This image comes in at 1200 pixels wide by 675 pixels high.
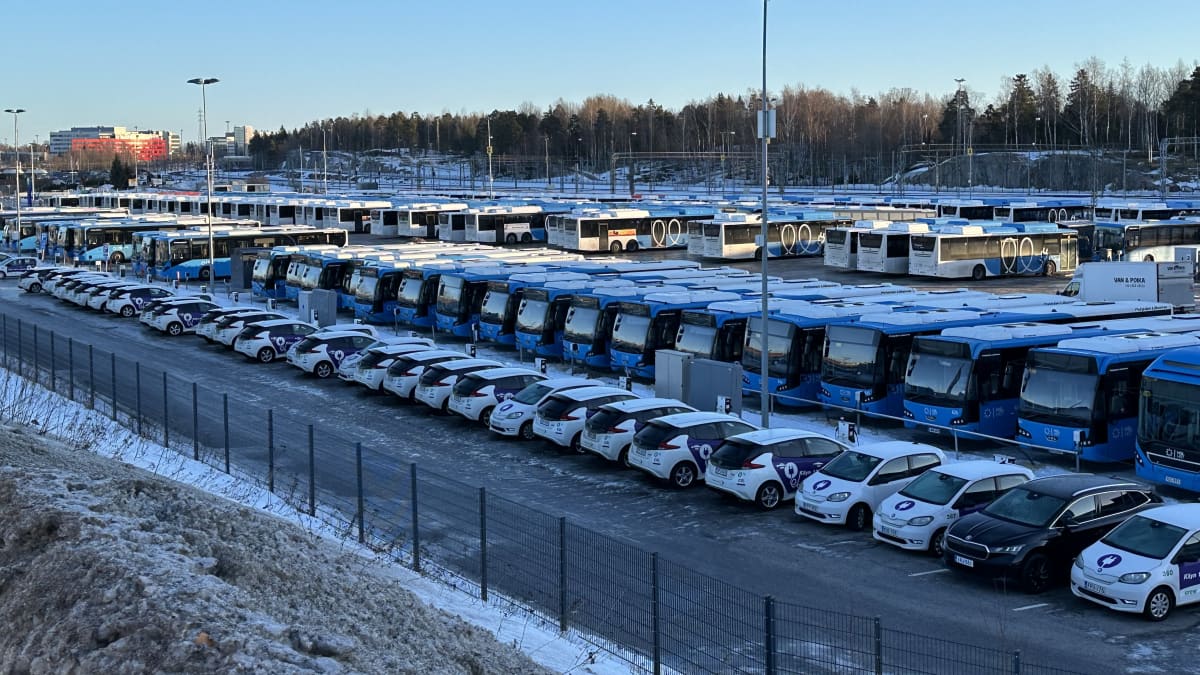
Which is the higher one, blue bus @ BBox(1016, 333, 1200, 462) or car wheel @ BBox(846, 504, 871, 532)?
blue bus @ BBox(1016, 333, 1200, 462)

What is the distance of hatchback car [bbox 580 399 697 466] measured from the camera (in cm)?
2092

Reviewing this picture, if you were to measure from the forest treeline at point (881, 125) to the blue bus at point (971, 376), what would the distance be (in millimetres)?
108917

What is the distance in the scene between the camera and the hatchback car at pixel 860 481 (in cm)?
1747

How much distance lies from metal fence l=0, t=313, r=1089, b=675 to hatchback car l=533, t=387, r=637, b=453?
3424mm

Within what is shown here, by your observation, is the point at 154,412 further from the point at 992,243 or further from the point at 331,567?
the point at 992,243

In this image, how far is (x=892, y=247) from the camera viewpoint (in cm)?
5362

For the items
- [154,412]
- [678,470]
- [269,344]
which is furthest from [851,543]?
[269,344]

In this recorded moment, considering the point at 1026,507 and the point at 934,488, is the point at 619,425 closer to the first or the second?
the point at 934,488

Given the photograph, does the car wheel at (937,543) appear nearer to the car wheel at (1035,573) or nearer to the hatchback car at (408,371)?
the car wheel at (1035,573)

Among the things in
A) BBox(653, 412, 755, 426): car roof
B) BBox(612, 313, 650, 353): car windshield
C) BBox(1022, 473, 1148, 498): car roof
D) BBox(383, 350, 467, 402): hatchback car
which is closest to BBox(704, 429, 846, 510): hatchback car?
BBox(653, 412, 755, 426): car roof

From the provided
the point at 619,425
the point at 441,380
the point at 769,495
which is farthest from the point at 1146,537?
the point at 441,380

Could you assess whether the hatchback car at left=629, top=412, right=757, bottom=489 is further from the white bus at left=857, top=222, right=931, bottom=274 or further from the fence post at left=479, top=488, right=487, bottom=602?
the white bus at left=857, top=222, right=931, bottom=274

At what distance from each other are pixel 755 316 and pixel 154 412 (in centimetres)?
1238

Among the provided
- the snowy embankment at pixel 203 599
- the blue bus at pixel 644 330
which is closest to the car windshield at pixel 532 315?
the blue bus at pixel 644 330
